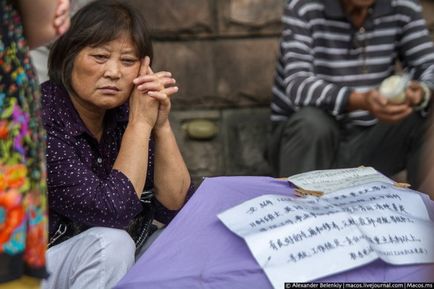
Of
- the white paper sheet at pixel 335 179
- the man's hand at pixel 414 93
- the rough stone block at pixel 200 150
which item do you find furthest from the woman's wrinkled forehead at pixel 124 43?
the rough stone block at pixel 200 150

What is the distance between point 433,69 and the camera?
3615 mm

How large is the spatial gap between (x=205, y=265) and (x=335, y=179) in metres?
0.56

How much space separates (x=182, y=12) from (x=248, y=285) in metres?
2.14

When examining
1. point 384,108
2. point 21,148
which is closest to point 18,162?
point 21,148

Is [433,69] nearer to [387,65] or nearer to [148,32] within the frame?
[387,65]

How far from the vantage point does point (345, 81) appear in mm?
3629

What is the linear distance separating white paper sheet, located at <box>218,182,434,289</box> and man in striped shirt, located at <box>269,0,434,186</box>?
1171 millimetres

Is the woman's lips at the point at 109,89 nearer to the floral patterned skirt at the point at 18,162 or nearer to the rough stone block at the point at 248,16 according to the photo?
the floral patterned skirt at the point at 18,162

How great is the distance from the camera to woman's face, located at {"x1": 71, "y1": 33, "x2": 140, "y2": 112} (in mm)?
2520

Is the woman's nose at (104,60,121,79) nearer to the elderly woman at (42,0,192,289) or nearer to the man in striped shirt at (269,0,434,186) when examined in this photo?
the elderly woman at (42,0,192,289)

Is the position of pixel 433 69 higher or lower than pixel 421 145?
higher

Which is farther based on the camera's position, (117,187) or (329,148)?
(329,148)

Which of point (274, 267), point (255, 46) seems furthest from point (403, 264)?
point (255, 46)

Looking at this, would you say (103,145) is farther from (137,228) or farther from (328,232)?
(328,232)
